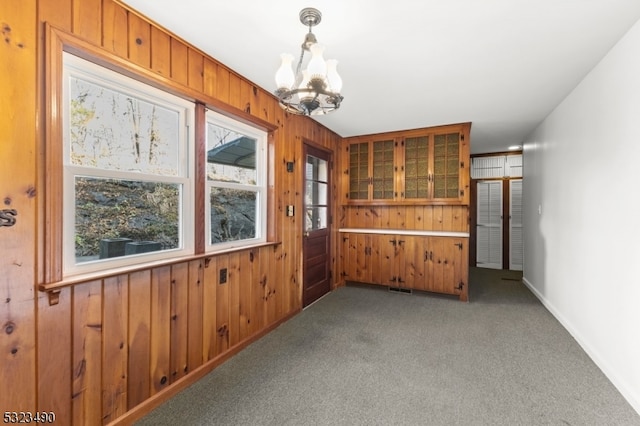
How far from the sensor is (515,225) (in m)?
5.68

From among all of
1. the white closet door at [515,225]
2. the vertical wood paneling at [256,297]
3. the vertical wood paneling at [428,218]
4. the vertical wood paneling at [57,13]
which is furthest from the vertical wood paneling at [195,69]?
the white closet door at [515,225]

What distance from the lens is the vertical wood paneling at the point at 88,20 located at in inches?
57.0

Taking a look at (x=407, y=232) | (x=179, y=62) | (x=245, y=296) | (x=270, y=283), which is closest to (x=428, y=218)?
(x=407, y=232)

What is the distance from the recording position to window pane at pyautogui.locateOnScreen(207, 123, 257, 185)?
2.41 meters

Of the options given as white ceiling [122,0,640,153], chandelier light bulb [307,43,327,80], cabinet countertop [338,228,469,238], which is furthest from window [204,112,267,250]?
cabinet countertop [338,228,469,238]

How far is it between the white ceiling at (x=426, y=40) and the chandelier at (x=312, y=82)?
29 centimetres

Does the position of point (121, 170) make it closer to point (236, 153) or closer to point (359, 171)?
point (236, 153)

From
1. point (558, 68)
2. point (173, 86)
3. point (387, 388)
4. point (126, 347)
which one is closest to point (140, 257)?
point (126, 347)

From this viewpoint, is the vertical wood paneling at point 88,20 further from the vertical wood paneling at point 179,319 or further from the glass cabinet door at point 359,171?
the glass cabinet door at point 359,171

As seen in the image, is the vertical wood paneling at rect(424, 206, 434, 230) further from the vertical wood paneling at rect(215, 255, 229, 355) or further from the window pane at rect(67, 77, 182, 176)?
the window pane at rect(67, 77, 182, 176)

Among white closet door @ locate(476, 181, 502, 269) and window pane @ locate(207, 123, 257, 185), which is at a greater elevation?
window pane @ locate(207, 123, 257, 185)

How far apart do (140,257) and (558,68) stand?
11.7ft

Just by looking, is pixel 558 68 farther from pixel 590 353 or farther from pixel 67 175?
pixel 67 175

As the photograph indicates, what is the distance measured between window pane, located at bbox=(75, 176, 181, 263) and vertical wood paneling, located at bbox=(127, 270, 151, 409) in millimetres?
218
